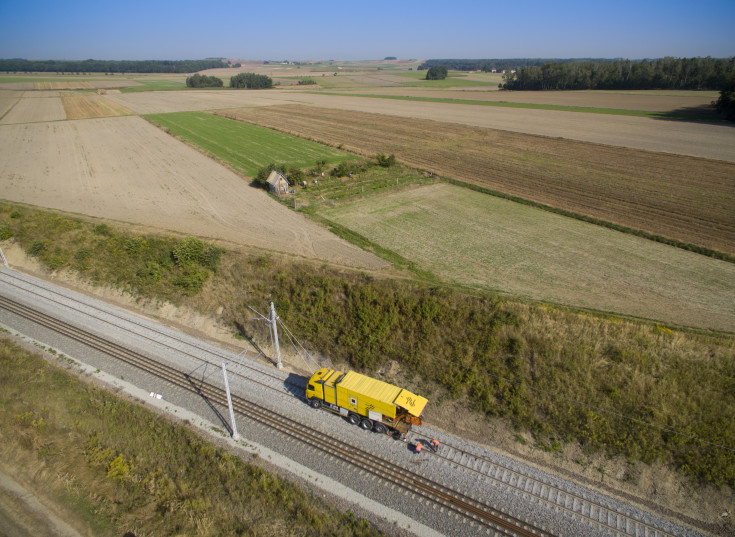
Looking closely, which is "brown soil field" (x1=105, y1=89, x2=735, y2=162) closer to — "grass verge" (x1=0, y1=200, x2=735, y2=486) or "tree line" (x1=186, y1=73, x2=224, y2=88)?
"tree line" (x1=186, y1=73, x2=224, y2=88)

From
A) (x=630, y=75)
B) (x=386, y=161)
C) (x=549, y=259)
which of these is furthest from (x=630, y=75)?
(x=549, y=259)

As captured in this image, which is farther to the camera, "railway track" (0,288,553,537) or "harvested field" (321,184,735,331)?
"harvested field" (321,184,735,331)

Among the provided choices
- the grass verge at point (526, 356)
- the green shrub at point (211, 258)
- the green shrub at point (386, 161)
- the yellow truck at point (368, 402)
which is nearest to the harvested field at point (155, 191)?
the green shrub at point (211, 258)

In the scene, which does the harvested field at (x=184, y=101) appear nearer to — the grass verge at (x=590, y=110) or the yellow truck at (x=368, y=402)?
the grass verge at (x=590, y=110)

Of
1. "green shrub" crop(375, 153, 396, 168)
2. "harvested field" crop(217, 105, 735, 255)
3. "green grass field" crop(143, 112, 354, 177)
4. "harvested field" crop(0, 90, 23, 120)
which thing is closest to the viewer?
"harvested field" crop(217, 105, 735, 255)

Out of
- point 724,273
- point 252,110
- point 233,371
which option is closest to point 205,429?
point 233,371

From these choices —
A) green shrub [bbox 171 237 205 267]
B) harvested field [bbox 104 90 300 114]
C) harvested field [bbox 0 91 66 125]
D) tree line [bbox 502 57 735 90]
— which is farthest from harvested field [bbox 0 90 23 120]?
tree line [bbox 502 57 735 90]

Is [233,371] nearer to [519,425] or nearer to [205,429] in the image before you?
[205,429]
